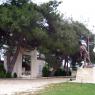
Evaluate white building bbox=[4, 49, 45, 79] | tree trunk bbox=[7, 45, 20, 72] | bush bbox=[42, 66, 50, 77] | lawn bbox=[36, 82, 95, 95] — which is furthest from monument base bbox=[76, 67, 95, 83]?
bush bbox=[42, 66, 50, 77]

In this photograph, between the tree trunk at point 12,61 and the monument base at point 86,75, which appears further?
the tree trunk at point 12,61

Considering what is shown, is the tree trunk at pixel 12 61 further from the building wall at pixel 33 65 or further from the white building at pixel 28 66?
the building wall at pixel 33 65

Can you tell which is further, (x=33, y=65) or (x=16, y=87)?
(x=33, y=65)

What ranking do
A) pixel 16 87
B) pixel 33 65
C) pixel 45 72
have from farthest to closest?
pixel 45 72, pixel 33 65, pixel 16 87

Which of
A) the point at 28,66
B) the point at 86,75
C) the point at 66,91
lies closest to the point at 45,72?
the point at 28,66

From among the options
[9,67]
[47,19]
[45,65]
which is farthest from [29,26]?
[45,65]

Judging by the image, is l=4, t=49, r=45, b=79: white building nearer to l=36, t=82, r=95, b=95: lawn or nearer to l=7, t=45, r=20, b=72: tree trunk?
l=7, t=45, r=20, b=72: tree trunk

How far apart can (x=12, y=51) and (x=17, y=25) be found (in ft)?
21.3

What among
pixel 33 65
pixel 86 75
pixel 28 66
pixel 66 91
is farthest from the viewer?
pixel 33 65

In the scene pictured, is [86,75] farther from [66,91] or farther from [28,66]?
[28,66]

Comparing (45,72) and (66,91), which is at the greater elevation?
(45,72)

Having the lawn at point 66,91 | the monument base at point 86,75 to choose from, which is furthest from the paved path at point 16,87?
the monument base at point 86,75

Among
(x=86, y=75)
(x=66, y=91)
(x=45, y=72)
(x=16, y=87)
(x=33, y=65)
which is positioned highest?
(x=33, y=65)

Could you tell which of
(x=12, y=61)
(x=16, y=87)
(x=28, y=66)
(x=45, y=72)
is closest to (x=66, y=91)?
(x=16, y=87)
